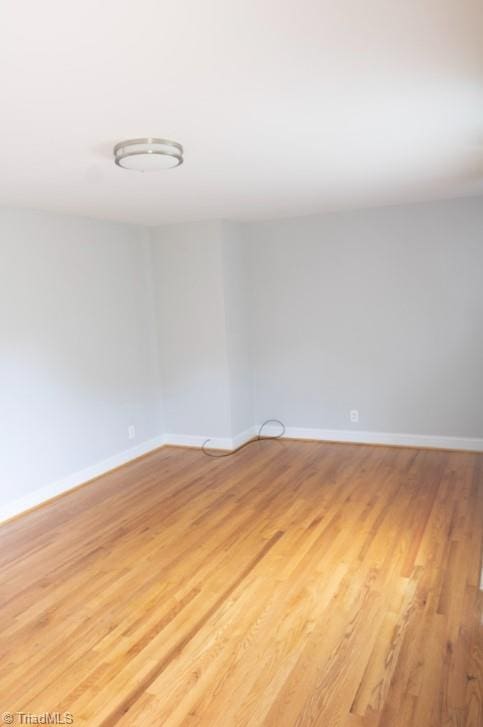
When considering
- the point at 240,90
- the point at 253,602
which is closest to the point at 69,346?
the point at 253,602

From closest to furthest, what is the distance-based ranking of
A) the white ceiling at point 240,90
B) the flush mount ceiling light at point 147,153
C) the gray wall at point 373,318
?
the white ceiling at point 240,90 → the flush mount ceiling light at point 147,153 → the gray wall at point 373,318

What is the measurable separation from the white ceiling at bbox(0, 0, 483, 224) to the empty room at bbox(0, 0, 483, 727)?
0.04 ft

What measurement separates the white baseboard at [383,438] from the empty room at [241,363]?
0.07 feet

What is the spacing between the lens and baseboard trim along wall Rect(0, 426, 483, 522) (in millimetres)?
4152

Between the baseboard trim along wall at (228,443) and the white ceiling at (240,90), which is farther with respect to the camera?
the baseboard trim along wall at (228,443)

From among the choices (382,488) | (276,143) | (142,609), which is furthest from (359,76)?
(382,488)

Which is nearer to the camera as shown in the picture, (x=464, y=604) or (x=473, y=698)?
(x=473, y=698)

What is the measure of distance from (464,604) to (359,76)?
2.37 meters

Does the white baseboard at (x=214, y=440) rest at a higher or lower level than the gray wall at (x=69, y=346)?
lower

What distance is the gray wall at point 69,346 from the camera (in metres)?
3.91

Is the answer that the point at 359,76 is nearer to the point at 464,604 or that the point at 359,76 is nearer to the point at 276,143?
the point at 276,143

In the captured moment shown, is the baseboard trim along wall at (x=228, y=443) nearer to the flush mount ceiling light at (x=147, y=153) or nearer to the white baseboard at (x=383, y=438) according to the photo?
the white baseboard at (x=383, y=438)

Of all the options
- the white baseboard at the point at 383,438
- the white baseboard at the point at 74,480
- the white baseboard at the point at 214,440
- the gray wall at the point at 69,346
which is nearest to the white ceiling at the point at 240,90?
the gray wall at the point at 69,346

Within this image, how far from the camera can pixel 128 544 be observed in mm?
3395
